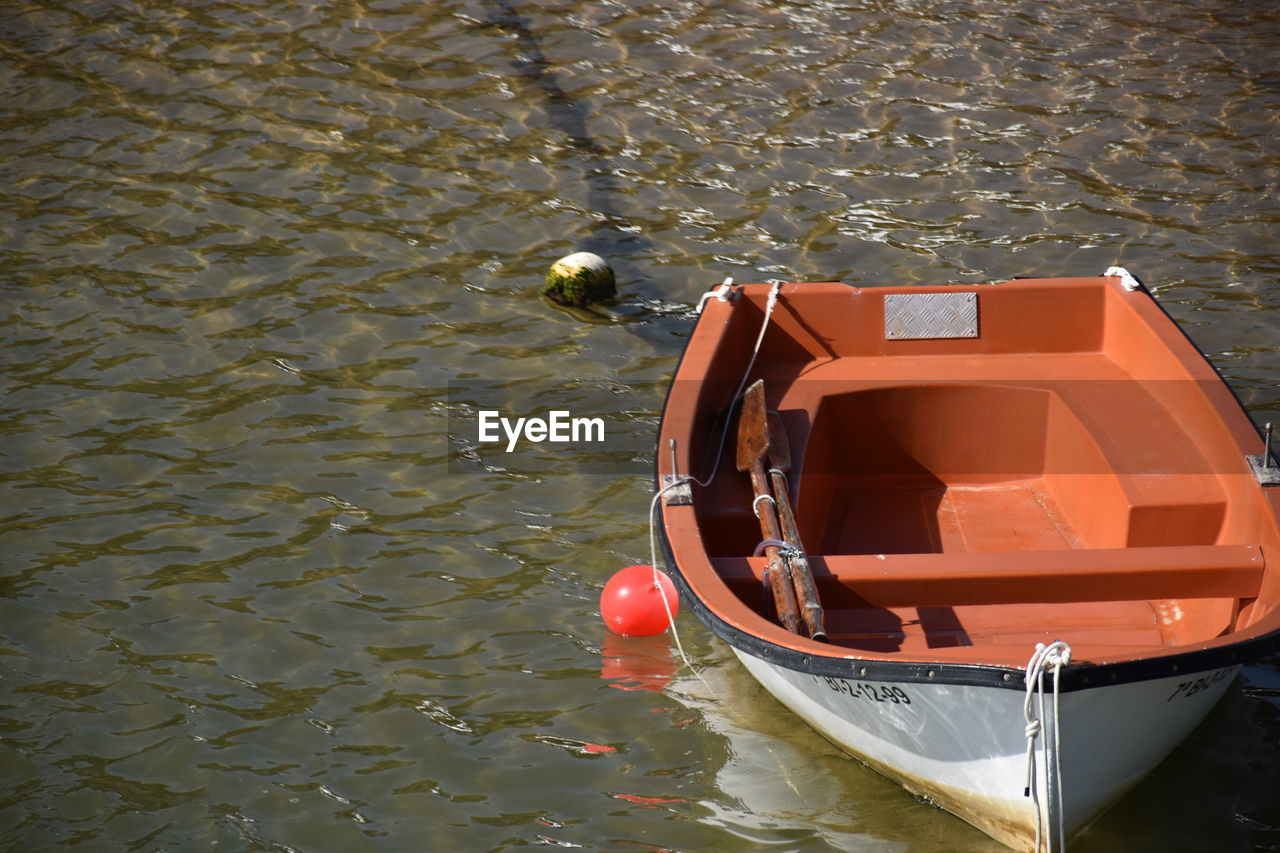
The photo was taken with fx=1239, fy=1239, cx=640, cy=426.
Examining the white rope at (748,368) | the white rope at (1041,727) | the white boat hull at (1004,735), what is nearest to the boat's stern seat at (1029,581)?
the white boat hull at (1004,735)

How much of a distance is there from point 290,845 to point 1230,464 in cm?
344

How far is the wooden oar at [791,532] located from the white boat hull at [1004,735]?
179 mm

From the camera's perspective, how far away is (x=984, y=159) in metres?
8.28

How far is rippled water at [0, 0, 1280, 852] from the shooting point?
4.09m

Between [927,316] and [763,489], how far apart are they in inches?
60.5

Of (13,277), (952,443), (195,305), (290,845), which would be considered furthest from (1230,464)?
(13,277)

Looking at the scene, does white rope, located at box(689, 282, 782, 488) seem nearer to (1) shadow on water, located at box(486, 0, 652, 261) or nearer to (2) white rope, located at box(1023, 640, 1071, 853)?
(2) white rope, located at box(1023, 640, 1071, 853)

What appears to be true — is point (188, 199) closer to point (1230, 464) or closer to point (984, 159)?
point (984, 159)

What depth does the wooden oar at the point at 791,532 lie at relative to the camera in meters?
3.77

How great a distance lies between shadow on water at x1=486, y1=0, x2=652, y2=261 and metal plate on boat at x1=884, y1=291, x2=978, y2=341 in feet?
7.54

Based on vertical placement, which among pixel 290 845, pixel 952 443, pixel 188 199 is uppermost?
pixel 188 199

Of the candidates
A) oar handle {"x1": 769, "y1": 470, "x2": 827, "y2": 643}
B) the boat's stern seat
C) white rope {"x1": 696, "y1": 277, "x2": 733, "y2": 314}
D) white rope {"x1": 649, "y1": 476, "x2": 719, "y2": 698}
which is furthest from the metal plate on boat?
the boat's stern seat

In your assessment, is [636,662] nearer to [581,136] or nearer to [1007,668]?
[1007,668]

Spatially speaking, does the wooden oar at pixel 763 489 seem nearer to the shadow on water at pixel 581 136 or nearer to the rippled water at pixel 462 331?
the rippled water at pixel 462 331
